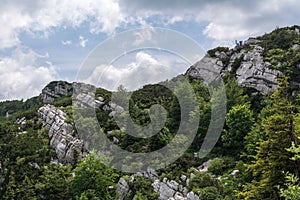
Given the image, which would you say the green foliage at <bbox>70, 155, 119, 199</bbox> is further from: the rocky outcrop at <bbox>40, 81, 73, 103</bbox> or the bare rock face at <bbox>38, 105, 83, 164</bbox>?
the rocky outcrop at <bbox>40, 81, 73, 103</bbox>

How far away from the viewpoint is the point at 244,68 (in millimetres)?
44312

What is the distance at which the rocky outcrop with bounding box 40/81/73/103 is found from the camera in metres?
66.3

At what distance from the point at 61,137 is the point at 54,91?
3578cm

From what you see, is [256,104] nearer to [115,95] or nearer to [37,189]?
[115,95]

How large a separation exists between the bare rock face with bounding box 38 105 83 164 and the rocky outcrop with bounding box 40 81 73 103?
26738 millimetres

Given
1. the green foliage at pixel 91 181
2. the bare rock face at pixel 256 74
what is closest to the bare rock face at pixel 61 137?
the green foliage at pixel 91 181

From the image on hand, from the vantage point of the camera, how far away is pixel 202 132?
32375 mm

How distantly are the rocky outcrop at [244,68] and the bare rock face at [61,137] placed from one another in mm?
20446

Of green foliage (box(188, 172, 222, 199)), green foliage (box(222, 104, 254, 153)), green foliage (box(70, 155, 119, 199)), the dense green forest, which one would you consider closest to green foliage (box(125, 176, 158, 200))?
the dense green forest

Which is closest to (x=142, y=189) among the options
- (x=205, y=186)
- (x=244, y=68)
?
(x=205, y=186)

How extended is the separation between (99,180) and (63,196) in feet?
9.85

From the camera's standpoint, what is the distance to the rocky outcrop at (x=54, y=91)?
66312mm

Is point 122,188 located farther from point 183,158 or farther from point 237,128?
point 237,128

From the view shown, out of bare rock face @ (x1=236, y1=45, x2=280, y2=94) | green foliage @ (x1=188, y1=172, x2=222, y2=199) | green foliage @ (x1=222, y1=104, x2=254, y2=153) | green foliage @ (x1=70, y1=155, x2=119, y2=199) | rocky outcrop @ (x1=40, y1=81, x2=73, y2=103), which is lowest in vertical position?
green foliage @ (x1=188, y1=172, x2=222, y2=199)
